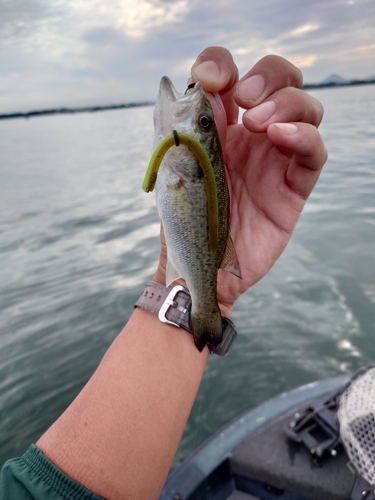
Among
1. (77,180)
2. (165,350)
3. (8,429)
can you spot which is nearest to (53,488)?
(165,350)

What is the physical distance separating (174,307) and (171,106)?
1.17 metres

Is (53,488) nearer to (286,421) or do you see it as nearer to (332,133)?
(286,421)

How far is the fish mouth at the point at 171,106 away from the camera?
207cm

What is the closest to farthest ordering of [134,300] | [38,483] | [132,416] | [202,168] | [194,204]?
[38,483] < [202,168] < [132,416] < [194,204] < [134,300]

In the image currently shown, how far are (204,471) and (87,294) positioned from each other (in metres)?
5.47

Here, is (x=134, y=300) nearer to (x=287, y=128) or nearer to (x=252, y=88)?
(x=252, y=88)

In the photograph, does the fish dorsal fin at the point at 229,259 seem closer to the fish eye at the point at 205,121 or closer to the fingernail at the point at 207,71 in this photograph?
the fish eye at the point at 205,121

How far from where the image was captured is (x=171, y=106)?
6.91 ft

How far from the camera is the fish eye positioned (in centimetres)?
209

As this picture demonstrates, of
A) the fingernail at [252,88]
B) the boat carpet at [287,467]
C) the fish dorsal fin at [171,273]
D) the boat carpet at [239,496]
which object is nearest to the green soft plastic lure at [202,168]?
the fish dorsal fin at [171,273]

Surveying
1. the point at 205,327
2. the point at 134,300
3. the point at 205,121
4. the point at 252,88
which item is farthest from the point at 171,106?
the point at 134,300

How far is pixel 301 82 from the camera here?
232 centimetres

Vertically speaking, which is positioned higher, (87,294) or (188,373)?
A: (188,373)

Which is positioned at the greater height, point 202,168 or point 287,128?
point 287,128
